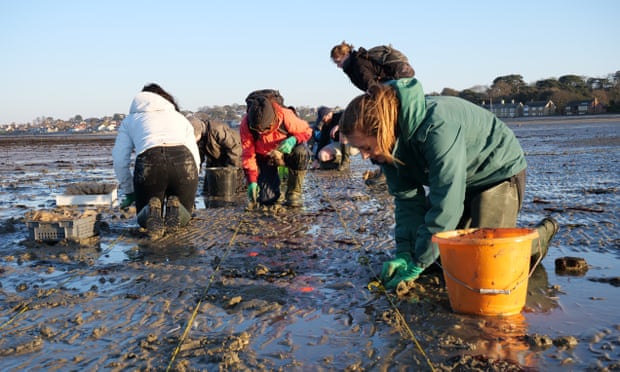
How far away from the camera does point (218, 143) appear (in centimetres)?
1003

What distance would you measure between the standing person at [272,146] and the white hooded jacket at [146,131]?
1153 millimetres

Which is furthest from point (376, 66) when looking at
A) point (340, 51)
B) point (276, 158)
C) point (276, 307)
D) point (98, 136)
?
point (98, 136)

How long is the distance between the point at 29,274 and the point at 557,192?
728cm

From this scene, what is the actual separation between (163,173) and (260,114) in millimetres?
1606

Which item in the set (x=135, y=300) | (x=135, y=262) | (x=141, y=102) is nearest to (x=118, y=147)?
(x=141, y=102)

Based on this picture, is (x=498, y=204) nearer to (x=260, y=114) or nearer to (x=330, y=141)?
(x=260, y=114)

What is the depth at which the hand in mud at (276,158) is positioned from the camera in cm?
787

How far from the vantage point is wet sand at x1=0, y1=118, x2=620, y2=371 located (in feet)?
9.75

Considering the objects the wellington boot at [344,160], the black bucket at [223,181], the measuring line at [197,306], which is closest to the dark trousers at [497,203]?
the measuring line at [197,306]

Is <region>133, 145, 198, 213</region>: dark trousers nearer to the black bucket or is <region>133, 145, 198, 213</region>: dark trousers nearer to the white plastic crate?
the white plastic crate

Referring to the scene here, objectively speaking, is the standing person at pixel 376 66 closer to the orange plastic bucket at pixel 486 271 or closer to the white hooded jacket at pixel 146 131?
the white hooded jacket at pixel 146 131

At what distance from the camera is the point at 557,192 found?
875 cm

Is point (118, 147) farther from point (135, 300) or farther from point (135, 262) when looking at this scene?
point (135, 300)

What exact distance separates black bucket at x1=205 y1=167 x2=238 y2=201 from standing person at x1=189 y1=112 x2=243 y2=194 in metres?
0.33
